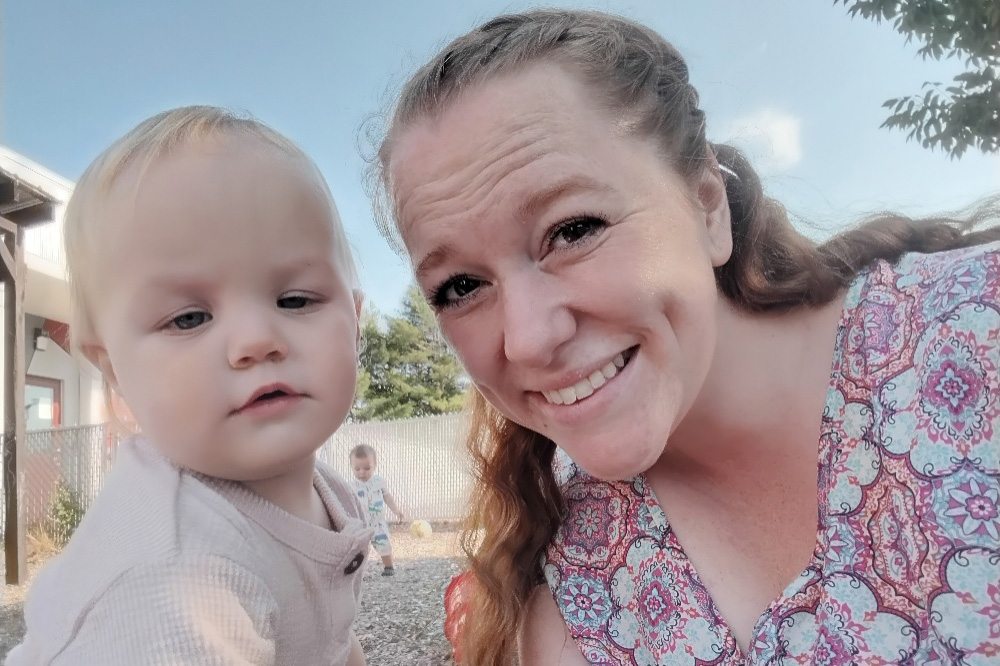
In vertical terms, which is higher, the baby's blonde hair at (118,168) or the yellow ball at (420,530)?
the baby's blonde hair at (118,168)

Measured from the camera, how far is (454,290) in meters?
1.44

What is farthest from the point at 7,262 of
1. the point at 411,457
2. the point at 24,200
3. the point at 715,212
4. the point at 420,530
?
the point at 411,457

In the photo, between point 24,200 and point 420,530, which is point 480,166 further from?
point 420,530

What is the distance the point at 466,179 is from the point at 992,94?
10.8 feet

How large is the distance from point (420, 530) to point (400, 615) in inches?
204

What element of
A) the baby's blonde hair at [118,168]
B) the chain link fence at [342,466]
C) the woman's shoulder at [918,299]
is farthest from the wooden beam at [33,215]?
the woman's shoulder at [918,299]

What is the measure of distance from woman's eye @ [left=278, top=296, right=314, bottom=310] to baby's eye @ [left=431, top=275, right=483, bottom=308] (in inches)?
12.2

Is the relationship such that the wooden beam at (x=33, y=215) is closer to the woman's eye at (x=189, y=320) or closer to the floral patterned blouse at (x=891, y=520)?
the woman's eye at (x=189, y=320)

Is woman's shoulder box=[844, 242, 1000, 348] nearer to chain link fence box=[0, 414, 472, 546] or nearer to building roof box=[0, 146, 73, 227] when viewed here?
chain link fence box=[0, 414, 472, 546]

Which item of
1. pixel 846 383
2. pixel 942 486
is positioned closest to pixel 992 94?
pixel 846 383

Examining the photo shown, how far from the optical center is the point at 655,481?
166 centimetres

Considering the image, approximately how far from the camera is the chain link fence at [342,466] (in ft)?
20.8

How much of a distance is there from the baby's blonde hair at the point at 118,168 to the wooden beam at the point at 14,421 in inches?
233

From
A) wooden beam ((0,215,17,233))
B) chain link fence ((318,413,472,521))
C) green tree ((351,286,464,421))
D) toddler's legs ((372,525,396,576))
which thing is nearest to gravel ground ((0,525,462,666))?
toddler's legs ((372,525,396,576))
